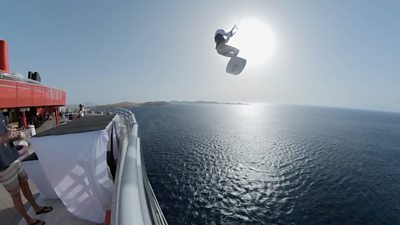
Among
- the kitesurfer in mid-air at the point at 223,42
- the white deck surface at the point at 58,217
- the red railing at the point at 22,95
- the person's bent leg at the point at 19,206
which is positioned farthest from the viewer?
the red railing at the point at 22,95

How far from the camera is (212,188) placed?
15648 mm

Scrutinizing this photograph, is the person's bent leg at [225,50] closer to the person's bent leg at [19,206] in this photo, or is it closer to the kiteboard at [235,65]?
the kiteboard at [235,65]

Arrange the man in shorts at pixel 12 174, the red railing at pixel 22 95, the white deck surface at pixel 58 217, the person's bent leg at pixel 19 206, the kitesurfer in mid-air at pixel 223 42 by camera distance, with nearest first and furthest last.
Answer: the man in shorts at pixel 12 174, the person's bent leg at pixel 19 206, the white deck surface at pixel 58 217, the kitesurfer in mid-air at pixel 223 42, the red railing at pixel 22 95

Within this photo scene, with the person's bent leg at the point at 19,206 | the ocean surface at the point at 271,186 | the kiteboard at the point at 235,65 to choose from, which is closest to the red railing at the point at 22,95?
the ocean surface at the point at 271,186

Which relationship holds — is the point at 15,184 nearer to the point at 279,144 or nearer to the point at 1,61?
the point at 1,61

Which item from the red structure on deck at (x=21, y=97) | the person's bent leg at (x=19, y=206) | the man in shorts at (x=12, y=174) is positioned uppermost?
the red structure on deck at (x=21, y=97)

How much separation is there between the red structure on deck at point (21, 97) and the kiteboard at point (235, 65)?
1542cm

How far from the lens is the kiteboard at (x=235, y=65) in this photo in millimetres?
4113

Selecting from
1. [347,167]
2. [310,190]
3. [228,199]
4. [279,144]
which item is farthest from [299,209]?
[279,144]

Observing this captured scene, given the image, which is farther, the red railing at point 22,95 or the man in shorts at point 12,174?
the red railing at point 22,95

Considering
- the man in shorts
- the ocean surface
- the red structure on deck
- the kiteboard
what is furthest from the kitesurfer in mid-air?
the red structure on deck

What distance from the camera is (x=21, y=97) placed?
14.3m

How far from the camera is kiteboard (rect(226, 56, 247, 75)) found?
162 inches

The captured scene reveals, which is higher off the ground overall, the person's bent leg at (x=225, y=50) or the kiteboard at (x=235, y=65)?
the person's bent leg at (x=225, y=50)
